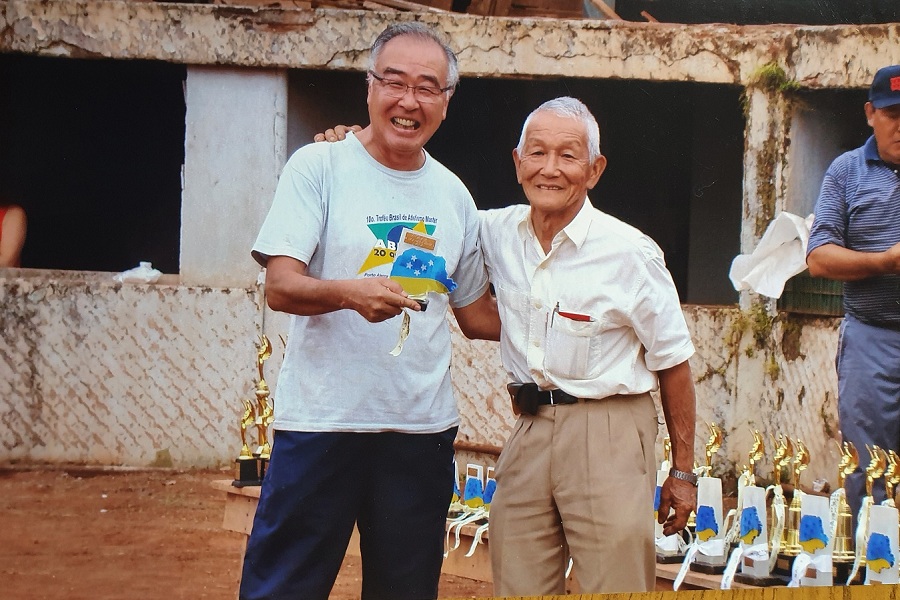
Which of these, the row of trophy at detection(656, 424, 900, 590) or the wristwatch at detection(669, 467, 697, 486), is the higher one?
the wristwatch at detection(669, 467, 697, 486)

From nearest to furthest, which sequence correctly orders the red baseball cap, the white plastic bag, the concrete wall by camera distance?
1. the red baseball cap
2. the concrete wall
3. the white plastic bag

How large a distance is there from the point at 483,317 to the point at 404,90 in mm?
522

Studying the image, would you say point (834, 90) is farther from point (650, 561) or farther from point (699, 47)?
point (650, 561)

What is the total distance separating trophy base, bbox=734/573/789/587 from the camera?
2752 millimetres

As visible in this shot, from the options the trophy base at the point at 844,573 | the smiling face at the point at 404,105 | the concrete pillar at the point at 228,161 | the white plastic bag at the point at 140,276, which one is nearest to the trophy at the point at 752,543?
the trophy base at the point at 844,573

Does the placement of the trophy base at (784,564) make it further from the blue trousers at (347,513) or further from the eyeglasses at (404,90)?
the eyeglasses at (404,90)

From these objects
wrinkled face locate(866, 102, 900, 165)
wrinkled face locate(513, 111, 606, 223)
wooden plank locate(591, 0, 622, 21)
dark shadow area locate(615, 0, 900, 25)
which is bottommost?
wrinkled face locate(513, 111, 606, 223)

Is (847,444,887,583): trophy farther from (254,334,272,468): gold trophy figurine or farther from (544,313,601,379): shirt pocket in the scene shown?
(254,334,272,468): gold trophy figurine

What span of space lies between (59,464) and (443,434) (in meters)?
2.75

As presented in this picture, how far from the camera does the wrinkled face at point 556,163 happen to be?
7.08 ft

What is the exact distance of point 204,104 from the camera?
15.2 feet

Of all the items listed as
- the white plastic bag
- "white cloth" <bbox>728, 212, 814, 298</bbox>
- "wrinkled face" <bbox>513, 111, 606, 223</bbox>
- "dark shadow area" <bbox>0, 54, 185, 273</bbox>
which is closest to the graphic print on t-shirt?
"wrinkled face" <bbox>513, 111, 606, 223</bbox>

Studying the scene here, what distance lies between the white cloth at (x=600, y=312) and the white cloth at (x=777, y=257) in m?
1.97

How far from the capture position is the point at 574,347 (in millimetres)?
2154
